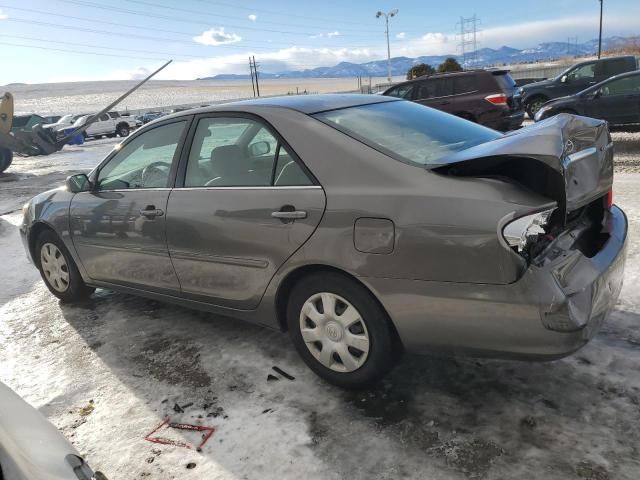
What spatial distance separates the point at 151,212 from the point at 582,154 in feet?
8.41

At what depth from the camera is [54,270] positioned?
4.59 m

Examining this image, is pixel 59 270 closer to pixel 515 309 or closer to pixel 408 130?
pixel 408 130

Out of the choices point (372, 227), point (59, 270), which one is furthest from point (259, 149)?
point (59, 270)

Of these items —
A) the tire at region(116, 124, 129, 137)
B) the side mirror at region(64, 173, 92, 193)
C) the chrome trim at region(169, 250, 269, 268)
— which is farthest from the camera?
the tire at region(116, 124, 129, 137)

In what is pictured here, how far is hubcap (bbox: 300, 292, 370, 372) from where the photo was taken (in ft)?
8.74

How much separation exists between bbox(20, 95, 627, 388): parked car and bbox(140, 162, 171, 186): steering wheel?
13 millimetres

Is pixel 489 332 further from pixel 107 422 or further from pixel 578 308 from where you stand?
pixel 107 422

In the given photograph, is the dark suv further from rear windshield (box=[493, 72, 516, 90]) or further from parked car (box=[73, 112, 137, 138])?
parked car (box=[73, 112, 137, 138])

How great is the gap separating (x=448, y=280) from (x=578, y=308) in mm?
534

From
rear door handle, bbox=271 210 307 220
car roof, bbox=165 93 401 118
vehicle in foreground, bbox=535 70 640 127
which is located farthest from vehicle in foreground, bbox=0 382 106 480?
vehicle in foreground, bbox=535 70 640 127

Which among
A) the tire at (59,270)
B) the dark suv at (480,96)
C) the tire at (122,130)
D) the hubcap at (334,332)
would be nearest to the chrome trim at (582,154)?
the hubcap at (334,332)

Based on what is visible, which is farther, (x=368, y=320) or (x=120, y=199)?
(x=120, y=199)

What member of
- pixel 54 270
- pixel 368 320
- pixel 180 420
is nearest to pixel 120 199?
pixel 54 270

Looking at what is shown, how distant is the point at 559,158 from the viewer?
2.13m
